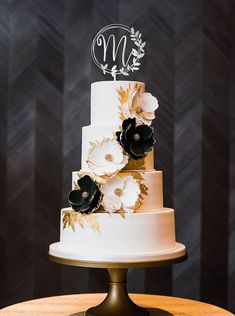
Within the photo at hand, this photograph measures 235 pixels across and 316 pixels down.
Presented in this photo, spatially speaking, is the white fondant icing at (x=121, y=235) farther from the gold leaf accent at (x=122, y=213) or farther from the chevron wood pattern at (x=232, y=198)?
the chevron wood pattern at (x=232, y=198)

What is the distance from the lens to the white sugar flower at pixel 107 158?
2.11m

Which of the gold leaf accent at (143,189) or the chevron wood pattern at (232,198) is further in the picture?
the chevron wood pattern at (232,198)

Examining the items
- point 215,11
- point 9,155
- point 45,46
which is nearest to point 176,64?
point 215,11

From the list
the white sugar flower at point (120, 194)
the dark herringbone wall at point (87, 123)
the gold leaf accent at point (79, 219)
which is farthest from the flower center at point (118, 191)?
the dark herringbone wall at point (87, 123)

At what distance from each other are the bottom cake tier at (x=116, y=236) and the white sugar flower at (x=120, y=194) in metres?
0.03

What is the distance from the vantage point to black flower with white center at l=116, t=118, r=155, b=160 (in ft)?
6.98

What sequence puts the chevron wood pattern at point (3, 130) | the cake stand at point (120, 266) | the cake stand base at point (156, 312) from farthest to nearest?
1. the chevron wood pattern at point (3, 130)
2. the cake stand base at point (156, 312)
3. the cake stand at point (120, 266)

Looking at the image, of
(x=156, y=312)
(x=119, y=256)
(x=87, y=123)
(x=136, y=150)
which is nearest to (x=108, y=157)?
(x=136, y=150)

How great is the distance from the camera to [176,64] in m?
3.63

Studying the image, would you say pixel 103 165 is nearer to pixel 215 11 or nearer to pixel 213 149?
pixel 213 149

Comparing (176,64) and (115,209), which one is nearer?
(115,209)

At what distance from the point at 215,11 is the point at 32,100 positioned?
1.19 m

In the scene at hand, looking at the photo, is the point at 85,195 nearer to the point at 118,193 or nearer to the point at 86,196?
the point at 86,196

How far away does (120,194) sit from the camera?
210 cm
